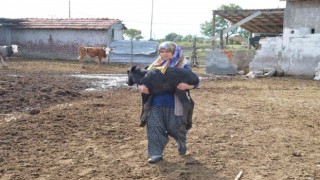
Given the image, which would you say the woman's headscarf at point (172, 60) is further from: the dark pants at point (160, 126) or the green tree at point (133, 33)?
the green tree at point (133, 33)

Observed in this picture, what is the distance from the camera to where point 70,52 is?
1024 inches

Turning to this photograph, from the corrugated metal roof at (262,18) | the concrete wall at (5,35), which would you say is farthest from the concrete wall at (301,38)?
the concrete wall at (5,35)

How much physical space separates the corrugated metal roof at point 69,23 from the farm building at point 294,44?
10869 mm

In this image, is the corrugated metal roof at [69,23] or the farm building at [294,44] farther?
the corrugated metal roof at [69,23]

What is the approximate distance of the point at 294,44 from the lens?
642 inches

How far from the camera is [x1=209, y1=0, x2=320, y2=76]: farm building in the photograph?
15781 mm

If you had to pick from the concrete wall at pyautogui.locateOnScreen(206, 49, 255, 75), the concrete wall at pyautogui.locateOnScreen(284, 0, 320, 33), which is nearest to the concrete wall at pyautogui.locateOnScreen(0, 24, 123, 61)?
the concrete wall at pyautogui.locateOnScreen(206, 49, 255, 75)

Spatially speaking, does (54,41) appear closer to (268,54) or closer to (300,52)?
(268,54)

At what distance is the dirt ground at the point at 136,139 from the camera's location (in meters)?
4.15

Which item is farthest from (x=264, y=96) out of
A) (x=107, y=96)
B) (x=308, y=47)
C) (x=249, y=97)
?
(x=308, y=47)

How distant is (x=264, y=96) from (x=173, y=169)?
6464mm

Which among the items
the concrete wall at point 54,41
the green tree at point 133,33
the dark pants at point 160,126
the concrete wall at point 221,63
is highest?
the green tree at point 133,33

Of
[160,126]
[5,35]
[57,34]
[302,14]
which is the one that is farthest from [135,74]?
[5,35]

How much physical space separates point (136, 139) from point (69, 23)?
22312mm
